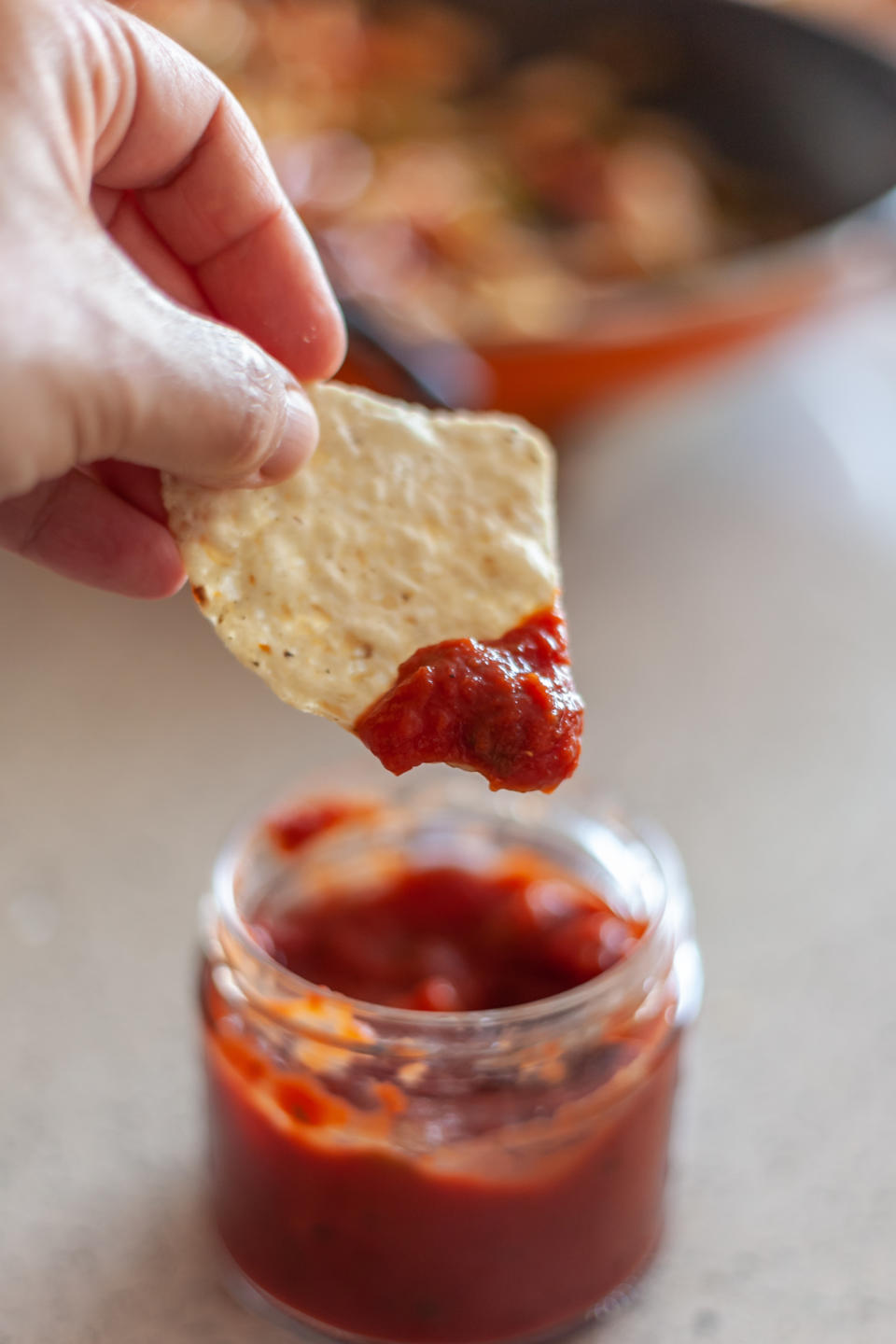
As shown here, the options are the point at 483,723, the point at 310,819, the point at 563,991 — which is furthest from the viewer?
the point at 310,819

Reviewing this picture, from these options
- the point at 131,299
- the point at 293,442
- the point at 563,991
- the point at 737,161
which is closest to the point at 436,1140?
the point at 563,991

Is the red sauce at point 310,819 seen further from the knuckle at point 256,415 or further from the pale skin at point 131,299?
the knuckle at point 256,415

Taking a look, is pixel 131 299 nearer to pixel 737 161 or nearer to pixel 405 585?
pixel 405 585

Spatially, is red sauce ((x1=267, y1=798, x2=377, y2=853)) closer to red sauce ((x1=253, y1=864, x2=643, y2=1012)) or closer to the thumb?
red sauce ((x1=253, y1=864, x2=643, y2=1012))

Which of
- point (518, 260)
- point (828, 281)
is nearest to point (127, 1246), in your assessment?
point (828, 281)

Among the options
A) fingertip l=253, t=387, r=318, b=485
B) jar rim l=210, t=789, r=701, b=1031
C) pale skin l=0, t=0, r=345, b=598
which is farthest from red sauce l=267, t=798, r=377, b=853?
fingertip l=253, t=387, r=318, b=485

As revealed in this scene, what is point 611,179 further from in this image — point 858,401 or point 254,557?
point 254,557

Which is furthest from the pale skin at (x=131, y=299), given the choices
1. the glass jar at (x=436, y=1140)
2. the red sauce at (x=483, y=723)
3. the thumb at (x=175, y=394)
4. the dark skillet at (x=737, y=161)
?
the dark skillet at (x=737, y=161)
